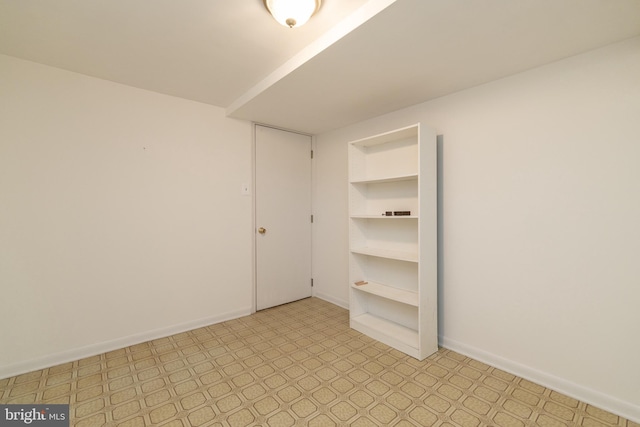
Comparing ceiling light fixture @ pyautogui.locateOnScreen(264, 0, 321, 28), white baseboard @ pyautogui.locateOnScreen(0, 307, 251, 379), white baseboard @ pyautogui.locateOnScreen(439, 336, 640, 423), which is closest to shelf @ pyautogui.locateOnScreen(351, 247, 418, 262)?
white baseboard @ pyautogui.locateOnScreen(439, 336, 640, 423)

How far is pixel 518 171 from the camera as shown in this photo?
202 cm

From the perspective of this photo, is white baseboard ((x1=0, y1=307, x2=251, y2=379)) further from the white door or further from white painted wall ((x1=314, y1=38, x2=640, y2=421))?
white painted wall ((x1=314, y1=38, x2=640, y2=421))

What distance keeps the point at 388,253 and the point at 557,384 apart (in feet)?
4.84

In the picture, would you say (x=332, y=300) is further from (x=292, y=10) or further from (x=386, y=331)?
(x=292, y=10)

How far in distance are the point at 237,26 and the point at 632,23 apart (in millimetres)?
2245

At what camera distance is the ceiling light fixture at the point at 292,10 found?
1429 millimetres

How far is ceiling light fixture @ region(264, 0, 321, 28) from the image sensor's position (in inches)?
56.2

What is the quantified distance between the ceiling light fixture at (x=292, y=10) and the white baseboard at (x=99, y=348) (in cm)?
284

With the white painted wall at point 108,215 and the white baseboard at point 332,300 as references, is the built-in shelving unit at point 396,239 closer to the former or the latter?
the white baseboard at point 332,300

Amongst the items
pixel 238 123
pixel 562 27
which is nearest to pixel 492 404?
pixel 562 27

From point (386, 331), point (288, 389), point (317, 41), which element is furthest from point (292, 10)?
point (386, 331)

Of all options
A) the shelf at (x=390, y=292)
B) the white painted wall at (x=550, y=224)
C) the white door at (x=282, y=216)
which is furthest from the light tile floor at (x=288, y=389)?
the white door at (x=282, y=216)

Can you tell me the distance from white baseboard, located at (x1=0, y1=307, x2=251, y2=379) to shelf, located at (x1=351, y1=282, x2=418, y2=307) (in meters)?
1.57

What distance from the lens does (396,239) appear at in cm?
282
